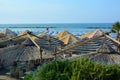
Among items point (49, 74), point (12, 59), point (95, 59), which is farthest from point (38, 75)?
point (12, 59)

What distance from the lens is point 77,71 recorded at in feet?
25.8

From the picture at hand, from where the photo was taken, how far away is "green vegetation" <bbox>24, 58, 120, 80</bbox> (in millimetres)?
7863

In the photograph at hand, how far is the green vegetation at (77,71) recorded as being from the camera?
786cm

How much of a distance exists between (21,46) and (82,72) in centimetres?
1137

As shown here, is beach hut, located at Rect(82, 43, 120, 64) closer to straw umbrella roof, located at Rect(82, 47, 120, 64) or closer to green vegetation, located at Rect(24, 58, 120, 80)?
straw umbrella roof, located at Rect(82, 47, 120, 64)

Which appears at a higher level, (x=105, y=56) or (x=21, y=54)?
(x=105, y=56)

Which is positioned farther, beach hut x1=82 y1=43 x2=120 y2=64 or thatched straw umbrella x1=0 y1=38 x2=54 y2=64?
thatched straw umbrella x1=0 y1=38 x2=54 y2=64

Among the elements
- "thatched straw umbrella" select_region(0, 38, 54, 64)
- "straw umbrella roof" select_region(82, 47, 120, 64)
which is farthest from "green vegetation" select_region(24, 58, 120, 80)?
"thatched straw umbrella" select_region(0, 38, 54, 64)

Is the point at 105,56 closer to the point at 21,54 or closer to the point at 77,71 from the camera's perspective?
the point at 21,54

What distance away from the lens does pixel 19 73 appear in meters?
17.0

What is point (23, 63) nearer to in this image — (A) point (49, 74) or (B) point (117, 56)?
(B) point (117, 56)

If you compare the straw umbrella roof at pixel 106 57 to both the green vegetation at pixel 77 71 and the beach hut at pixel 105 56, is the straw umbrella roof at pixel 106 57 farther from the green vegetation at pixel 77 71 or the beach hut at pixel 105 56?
the green vegetation at pixel 77 71

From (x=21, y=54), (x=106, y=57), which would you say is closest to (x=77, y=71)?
(x=106, y=57)

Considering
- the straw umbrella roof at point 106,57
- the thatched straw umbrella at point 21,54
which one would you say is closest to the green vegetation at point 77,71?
the straw umbrella roof at point 106,57
